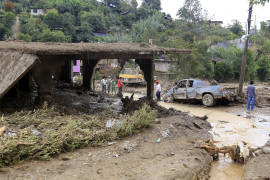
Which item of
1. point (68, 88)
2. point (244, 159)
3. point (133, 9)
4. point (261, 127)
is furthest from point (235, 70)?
point (133, 9)

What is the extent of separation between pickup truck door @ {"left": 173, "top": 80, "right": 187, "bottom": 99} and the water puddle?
810mm

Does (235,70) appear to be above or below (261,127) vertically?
above

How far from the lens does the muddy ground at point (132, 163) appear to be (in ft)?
16.8

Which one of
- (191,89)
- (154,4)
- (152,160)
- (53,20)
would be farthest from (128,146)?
(154,4)

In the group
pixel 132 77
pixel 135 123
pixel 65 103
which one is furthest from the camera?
pixel 132 77

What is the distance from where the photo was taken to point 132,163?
19.2 ft

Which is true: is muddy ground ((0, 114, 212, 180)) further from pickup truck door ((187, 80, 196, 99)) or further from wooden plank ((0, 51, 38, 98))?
pickup truck door ((187, 80, 196, 99))

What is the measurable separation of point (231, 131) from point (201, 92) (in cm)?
468

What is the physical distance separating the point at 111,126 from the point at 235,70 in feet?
73.8

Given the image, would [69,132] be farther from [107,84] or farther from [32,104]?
[107,84]

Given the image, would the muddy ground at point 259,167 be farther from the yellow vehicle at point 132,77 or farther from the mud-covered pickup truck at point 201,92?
the yellow vehicle at point 132,77

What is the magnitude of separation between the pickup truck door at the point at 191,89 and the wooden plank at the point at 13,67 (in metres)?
9.99

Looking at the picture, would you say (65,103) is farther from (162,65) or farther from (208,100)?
(162,65)

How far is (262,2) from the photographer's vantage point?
27.0 feet
